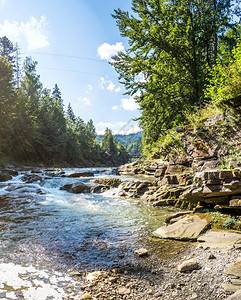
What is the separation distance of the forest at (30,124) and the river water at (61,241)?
21729 millimetres

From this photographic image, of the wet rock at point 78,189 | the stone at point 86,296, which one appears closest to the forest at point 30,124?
the wet rock at point 78,189

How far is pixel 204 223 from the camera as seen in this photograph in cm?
482

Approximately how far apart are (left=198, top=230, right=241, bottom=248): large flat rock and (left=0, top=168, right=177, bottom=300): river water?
57.5 inches

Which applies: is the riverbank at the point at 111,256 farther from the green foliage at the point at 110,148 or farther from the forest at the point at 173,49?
the green foliage at the point at 110,148

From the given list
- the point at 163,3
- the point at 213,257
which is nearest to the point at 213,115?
the point at 213,257

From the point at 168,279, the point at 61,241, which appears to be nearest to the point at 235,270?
the point at 168,279

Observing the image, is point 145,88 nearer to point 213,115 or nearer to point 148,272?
point 213,115

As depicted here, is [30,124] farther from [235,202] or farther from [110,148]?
[110,148]

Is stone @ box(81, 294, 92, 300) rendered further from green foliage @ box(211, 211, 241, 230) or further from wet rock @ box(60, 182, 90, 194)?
wet rock @ box(60, 182, 90, 194)

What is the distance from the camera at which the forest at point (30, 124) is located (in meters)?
25.7

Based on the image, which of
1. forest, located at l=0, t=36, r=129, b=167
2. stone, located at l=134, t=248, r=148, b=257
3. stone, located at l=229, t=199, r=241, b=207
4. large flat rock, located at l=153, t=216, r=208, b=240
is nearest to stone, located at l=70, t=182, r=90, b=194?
large flat rock, located at l=153, t=216, r=208, b=240

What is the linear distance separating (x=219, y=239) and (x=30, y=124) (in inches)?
1494

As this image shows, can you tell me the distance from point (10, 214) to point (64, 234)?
3.36 meters

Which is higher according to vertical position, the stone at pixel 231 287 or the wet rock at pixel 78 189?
the stone at pixel 231 287
